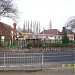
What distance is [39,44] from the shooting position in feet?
146

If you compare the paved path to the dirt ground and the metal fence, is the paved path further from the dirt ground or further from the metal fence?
the metal fence

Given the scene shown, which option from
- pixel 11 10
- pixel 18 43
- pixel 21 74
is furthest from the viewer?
pixel 11 10

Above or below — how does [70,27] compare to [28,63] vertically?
above

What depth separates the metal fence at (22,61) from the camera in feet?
43.5

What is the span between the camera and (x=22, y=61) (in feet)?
46.8

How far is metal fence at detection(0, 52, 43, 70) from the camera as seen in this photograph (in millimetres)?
13272

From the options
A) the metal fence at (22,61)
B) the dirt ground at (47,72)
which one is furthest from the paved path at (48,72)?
the metal fence at (22,61)

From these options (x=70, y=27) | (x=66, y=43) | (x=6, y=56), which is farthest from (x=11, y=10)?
(x=6, y=56)

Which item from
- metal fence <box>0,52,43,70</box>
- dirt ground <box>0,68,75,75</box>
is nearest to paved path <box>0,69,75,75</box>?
dirt ground <box>0,68,75,75</box>

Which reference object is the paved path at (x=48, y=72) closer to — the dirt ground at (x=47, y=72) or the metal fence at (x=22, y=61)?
the dirt ground at (x=47, y=72)

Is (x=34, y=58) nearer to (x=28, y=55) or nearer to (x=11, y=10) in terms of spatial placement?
(x=28, y=55)

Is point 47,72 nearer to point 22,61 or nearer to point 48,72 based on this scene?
point 48,72

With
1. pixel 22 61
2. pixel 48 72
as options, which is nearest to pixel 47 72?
pixel 48 72

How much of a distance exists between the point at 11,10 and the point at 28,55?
3334 centimetres
